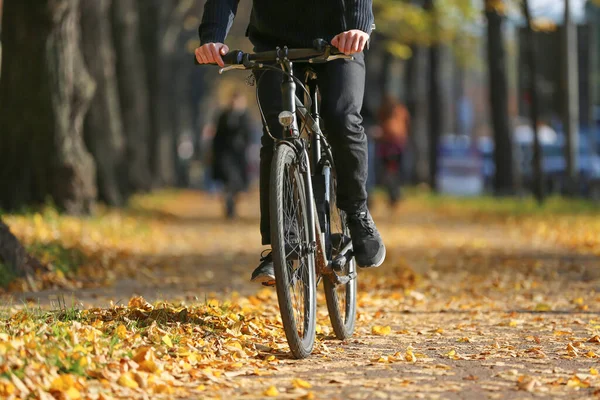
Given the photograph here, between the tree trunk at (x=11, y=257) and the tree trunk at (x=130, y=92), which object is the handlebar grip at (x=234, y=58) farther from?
the tree trunk at (x=130, y=92)

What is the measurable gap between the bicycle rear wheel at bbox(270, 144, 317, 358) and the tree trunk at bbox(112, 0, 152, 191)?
18614mm

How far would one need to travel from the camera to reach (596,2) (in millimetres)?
21391

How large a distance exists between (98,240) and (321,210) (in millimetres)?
6955

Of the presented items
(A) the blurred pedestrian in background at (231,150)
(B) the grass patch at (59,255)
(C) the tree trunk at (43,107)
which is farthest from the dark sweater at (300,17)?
(A) the blurred pedestrian in background at (231,150)

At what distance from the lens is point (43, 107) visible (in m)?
15.0

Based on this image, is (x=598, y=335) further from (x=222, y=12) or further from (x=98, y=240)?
(x=98, y=240)

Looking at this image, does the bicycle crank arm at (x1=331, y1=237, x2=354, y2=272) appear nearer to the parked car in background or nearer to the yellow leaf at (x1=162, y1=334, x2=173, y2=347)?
the yellow leaf at (x1=162, y1=334, x2=173, y2=347)

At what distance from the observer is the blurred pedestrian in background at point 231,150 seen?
791 inches

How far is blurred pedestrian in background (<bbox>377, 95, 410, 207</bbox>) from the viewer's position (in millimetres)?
21656

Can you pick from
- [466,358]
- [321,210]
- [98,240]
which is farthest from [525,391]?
[98,240]

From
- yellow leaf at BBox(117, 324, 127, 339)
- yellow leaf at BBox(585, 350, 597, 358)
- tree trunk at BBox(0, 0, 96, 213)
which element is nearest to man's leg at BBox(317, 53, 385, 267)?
yellow leaf at BBox(585, 350, 597, 358)

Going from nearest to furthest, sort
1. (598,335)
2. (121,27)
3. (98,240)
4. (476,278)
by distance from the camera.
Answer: (598,335) < (476,278) < (98,240) < (121,27)

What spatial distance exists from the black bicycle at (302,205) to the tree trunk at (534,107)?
15.2 metres

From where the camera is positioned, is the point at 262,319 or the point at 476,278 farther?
the point at 476,278
